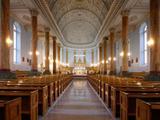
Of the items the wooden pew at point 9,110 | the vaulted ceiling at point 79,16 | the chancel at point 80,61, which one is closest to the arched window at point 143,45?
the chancel at point 80,61

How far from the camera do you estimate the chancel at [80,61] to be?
19.6 feet

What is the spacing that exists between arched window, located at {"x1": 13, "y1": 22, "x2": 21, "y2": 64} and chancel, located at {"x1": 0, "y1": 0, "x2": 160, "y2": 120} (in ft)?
0.39

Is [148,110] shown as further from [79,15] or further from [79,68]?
[79,68]

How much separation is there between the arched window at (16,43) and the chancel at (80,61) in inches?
4.7

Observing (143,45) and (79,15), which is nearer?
(143,45)

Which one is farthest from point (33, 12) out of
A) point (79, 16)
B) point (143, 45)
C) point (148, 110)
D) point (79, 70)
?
point (79, 70)

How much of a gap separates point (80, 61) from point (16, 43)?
23022mm

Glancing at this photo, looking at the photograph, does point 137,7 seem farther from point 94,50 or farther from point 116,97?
point 94,50

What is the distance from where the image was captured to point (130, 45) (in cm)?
2844

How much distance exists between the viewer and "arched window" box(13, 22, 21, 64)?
24.7 meters

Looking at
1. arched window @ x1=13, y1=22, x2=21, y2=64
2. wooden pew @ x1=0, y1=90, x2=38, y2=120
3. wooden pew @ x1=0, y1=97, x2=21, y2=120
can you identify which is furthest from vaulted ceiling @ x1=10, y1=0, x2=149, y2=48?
wooden pew @ x1=0, y1=97, x2=21, y2=120

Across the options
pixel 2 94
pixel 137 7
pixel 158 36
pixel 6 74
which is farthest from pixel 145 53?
pixel 2 94

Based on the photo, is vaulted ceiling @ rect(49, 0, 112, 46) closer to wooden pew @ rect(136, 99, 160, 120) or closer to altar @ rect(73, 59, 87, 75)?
altar @ rect(73, 59, 87, 75)

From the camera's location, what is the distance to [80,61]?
46.9 m
